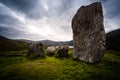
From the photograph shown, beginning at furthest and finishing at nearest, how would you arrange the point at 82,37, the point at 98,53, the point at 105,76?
the point at 82,37 < the point at 98,53 < the point at 105,76

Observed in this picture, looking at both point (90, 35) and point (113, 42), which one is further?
point (113, 42)

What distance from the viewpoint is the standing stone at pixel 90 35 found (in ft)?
59.5

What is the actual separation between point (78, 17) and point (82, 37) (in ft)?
17.2

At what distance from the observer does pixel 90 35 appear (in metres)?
19.4

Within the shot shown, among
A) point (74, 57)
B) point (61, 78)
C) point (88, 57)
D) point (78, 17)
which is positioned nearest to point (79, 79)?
point (61, 78)

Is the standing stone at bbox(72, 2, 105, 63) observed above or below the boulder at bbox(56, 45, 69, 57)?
above

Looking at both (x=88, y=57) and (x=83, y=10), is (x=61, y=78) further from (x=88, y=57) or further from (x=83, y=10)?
(x=83, y=10)

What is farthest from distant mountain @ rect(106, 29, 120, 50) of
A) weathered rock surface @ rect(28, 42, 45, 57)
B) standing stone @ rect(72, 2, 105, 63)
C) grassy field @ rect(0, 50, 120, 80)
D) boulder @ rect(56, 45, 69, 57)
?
grassy field @ rect(0, 50, 120, 80)

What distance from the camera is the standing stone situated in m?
18.1

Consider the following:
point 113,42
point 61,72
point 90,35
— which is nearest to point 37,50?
point 61,72

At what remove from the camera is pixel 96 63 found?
18297 mm

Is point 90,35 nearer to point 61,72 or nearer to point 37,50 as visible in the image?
point 61,72

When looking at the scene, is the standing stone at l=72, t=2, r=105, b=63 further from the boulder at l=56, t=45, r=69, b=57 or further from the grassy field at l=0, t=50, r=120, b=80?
the boulder at l=56, t=45, r=69, b=57

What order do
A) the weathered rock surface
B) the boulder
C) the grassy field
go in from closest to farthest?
the grassy field, the weathered rock surface, the boulder
